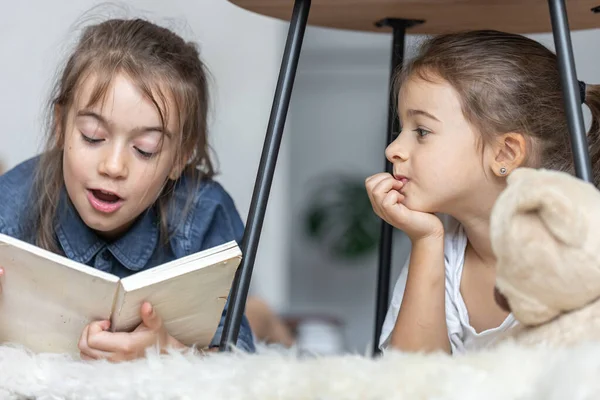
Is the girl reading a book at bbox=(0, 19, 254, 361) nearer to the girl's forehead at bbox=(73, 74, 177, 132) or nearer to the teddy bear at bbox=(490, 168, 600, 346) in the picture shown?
the girl's forehead at bbox=(73, 74, 177, 132)


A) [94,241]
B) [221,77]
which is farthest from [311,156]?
[94,241]

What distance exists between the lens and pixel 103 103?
3.31ft

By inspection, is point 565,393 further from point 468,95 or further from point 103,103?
point 103,103

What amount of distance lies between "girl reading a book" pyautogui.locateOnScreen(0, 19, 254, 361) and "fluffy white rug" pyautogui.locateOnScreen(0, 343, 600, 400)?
191 mm

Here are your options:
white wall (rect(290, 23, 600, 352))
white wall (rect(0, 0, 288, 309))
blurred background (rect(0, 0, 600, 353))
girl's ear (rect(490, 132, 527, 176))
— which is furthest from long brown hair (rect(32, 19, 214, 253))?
white wall (rect(290, 23, 600, 352))

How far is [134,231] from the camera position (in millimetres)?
1130

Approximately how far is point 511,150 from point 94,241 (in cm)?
58

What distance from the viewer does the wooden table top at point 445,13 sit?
A: 942 mm

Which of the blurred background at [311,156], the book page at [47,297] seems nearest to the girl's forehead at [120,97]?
the book page at [47,297]

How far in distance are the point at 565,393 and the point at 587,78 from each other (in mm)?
938

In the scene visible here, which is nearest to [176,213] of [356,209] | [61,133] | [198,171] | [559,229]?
[198,171]

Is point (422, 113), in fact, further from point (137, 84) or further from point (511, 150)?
point (137, 84)

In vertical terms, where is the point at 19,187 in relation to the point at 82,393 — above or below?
above

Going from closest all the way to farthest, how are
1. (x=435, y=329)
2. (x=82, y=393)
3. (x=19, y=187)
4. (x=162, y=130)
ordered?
(x=82, y=393)
(x=435, y=329)
(x=162, y=130)
(x=19, y=187)
